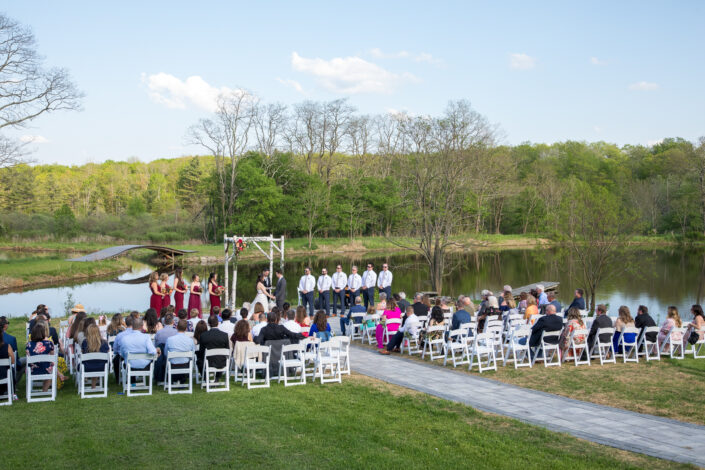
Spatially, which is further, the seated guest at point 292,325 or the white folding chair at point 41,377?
the seated guest at point 292,325

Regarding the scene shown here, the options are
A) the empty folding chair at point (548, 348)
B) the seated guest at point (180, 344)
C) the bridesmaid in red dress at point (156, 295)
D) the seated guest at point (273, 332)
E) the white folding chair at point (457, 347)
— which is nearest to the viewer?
the seated guest at point (180, 344)

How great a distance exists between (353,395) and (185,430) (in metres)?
2.70

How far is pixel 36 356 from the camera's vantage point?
7941 millimetres

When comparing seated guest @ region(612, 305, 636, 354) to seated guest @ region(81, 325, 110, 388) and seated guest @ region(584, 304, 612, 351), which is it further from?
seated guest @ region(81, 325, 110, 388)

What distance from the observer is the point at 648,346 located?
11.4m

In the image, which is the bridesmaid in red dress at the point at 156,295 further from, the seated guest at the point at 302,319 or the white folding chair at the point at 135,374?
the white folding chair at the point at 135,374

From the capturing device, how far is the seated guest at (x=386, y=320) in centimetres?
1224

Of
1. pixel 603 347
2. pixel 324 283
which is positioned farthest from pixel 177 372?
pixel 324 283

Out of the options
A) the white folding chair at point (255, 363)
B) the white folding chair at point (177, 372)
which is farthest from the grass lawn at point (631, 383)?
the white folding chair at point (177, 372)

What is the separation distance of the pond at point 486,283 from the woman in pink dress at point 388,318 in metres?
9.34

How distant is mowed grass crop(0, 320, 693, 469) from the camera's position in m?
5.48

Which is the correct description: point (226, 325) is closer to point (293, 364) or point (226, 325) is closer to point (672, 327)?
point (293, 364)

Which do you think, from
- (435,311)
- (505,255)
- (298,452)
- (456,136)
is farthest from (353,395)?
(505,255)

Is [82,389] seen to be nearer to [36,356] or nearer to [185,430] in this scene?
[36,356]
